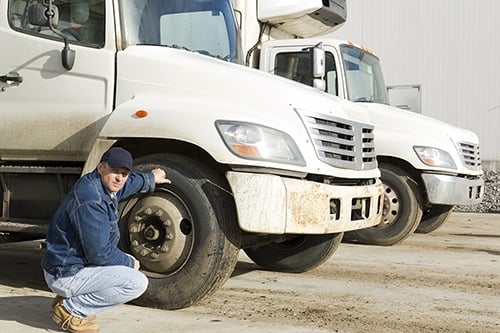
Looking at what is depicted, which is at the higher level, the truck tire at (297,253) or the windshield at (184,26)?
the windshield at (184,26)

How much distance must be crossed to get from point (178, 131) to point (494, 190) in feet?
46.2

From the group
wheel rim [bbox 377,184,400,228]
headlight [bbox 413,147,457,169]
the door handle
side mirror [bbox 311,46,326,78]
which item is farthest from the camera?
wheel rim [bbox 377,184,400,228]

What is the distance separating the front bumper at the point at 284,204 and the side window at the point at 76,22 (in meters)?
1.68

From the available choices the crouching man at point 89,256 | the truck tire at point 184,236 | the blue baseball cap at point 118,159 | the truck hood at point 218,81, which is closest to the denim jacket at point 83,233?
the crouching man at point 89,256

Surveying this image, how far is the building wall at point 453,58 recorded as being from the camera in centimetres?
2173

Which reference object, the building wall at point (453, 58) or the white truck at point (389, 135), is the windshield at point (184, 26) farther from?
the building wall at point (453, 58)

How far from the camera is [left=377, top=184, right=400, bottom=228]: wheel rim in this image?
909 centimetres

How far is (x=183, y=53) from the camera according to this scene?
5.81m

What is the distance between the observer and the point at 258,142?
5090 millimetres

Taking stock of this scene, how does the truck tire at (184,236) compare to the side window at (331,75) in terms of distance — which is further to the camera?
the side window at (331,75)

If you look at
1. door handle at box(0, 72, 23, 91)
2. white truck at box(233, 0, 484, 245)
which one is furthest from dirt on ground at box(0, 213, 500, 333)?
door handle at box(0, 72, 23, 91)

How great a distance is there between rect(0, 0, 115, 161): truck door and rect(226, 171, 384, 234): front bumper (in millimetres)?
1366

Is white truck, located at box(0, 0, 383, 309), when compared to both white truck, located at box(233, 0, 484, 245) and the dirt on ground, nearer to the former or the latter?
the dirt on ground

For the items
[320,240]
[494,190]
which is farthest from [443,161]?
[494,190]
